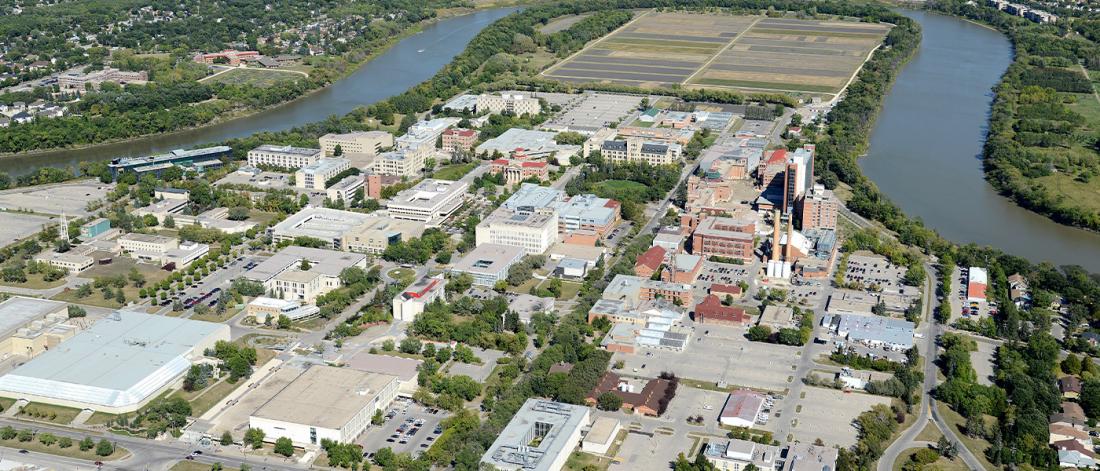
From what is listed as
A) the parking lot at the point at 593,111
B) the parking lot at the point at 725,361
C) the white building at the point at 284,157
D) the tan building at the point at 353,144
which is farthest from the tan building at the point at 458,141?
the parking lot at the point at 725,361

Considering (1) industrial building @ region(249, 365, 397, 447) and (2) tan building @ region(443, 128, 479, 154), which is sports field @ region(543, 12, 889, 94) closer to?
(2) tan building @ region(443, 128, 479, 154)

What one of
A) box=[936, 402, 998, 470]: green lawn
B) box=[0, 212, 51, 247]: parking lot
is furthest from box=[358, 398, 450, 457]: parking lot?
box=[0, 212, 51, 247]: parking lot

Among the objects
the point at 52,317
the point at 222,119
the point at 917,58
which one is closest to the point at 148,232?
the point at 52,317

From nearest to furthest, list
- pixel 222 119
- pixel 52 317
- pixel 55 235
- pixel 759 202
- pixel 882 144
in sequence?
pixel 52 317, pixel 55 235, pixel 759 202, pixel 882 144, pixel 222 119

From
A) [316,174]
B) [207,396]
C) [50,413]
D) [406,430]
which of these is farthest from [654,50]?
[50,413]

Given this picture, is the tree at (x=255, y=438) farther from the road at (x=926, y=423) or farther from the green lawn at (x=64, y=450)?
the road at (x=926, y=423)

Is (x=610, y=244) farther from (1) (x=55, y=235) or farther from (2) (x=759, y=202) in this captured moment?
(1) (x=55, y=235)
